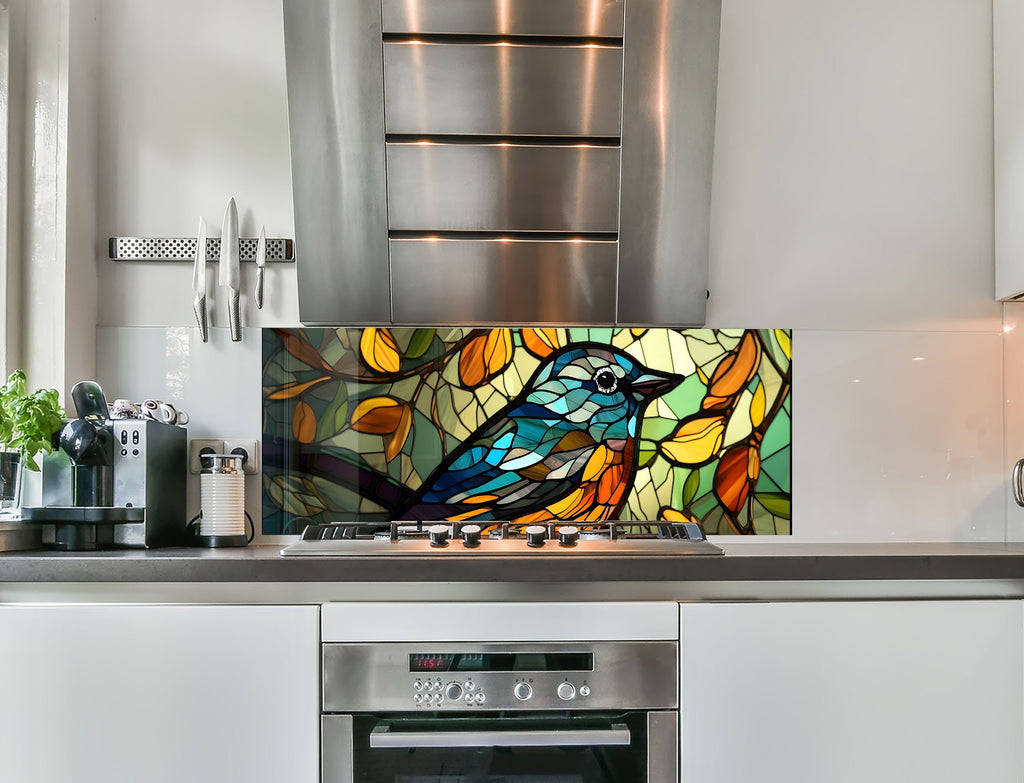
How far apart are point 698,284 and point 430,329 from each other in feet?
2.16

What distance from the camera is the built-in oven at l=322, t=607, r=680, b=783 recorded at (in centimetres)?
151

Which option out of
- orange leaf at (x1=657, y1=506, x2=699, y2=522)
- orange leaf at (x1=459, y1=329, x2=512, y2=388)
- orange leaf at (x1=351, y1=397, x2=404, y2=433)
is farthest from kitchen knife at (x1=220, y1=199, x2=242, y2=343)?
orange leaf at (x1=657, y1=506, x2=699, y2=522)

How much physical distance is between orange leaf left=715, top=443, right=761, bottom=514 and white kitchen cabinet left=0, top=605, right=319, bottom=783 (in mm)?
1072

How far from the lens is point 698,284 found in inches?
79.7

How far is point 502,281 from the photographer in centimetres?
200

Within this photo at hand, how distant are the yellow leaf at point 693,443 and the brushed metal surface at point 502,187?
0.54m

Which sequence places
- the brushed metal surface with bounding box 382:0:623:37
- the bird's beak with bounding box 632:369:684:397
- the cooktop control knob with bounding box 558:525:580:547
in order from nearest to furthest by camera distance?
the cooktop control knob with bounding box 558:525:580:547 → the brushed metal surface with bounding box 382:0:623:37 → the bird's beak with bounding box 632:369:684:397

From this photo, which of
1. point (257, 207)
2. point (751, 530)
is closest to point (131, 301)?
point (257, 207)

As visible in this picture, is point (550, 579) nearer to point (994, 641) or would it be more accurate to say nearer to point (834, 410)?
point (994, 641)

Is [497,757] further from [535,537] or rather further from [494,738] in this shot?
[535,537]

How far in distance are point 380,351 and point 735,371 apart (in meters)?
0.88

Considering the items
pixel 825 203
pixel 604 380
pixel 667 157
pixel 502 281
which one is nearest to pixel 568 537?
pixel 604 380

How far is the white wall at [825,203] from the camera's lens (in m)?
2.11

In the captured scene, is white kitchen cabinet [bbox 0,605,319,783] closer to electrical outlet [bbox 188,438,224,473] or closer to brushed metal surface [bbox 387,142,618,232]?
electrical outlet [bbox 188,438,224,473]
